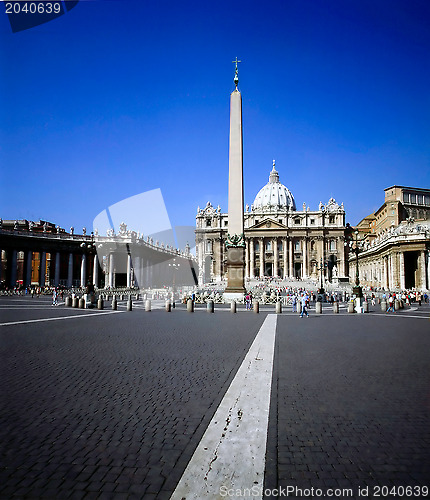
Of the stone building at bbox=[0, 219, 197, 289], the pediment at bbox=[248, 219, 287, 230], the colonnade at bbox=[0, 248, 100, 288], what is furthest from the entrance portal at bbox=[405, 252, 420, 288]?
the colonnade at bbox=[0, 248, 100, 288]

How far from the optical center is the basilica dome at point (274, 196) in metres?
121

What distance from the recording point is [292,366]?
7.62m

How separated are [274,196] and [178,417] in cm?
12001

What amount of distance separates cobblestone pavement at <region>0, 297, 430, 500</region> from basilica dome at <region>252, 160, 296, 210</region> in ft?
365

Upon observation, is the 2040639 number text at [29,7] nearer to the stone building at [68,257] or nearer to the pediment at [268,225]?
the stone building at [68,257]

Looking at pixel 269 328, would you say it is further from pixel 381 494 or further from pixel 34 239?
pixel 34 239

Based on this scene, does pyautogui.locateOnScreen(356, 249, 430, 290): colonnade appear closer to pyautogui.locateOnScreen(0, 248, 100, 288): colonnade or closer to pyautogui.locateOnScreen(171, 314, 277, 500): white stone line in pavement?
pyautogui.locateOnScreen(0, 248, 100, 288): colonnade

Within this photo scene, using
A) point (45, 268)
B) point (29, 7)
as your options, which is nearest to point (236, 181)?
point (29, 7)

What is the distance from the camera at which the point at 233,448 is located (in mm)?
3914

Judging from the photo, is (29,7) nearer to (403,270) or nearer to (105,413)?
(105,413)

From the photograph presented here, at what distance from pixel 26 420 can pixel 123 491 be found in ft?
7.04

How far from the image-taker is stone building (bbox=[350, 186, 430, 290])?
5088 cm

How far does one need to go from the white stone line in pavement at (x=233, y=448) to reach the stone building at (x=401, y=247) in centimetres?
3174

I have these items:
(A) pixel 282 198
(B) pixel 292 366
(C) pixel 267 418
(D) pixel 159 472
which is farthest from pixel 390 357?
(A) pixel 282 198
